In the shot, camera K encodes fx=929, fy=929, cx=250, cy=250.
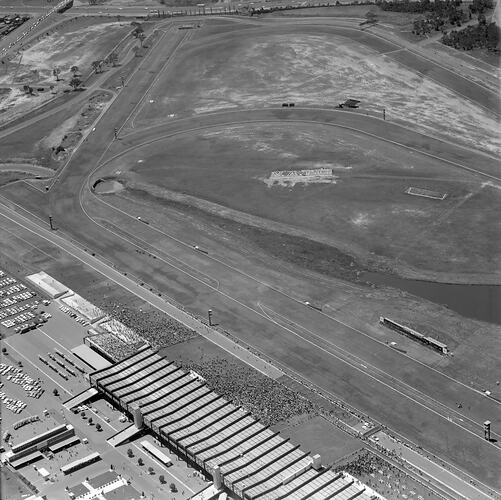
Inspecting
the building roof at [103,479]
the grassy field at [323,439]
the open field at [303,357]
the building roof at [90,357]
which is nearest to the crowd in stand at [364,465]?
the grassy field at [323,439]

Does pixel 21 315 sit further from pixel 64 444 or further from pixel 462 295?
pixel 462 295

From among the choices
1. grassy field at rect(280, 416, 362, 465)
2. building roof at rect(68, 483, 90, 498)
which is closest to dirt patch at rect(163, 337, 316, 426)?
grassy field at rect(280, 416, 362, 465)

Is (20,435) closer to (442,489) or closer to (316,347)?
(316,347)

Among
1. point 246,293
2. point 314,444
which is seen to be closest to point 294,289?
point 246,293

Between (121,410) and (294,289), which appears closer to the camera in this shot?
(121,410)

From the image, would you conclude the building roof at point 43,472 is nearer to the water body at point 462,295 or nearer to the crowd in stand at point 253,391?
the crowd in stand at point 253,391

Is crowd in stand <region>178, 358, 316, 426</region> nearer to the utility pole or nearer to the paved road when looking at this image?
the paved road
